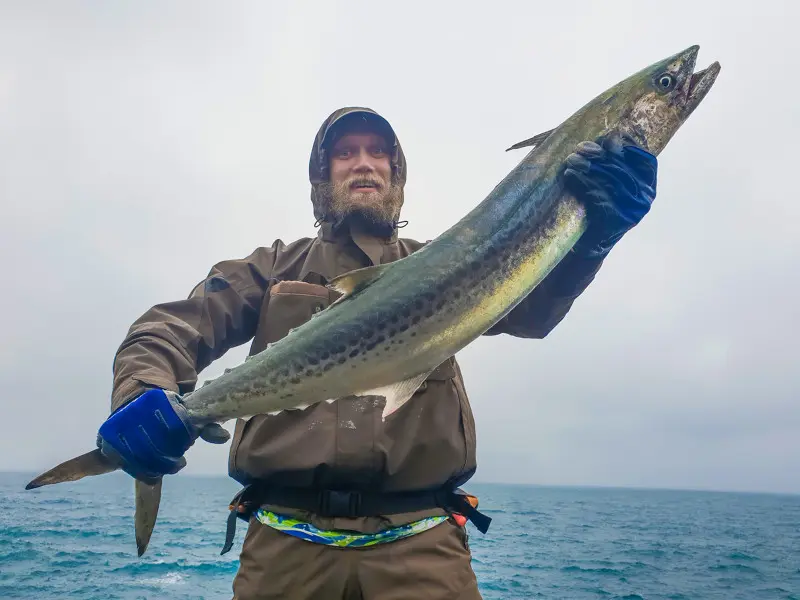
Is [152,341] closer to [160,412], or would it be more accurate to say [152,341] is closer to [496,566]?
[160,412]

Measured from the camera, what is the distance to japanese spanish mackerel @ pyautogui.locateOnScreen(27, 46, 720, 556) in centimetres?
285

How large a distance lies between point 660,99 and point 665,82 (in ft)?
0.35

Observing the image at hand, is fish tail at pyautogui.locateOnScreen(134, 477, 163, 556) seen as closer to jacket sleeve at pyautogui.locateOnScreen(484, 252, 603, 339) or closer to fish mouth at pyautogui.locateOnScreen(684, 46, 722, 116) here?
jacket sleeve at pyautogui.locateOnScreen(484, 252, 603, 339)

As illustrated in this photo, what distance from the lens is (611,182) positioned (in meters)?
3.28

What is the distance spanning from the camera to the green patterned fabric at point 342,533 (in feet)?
10.1

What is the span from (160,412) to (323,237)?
1965mm

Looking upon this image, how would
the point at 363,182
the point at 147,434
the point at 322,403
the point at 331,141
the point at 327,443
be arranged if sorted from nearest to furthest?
the point at 147,434 → the point at 327,443 → the point at 322,403 → the point at 363,182 → the point at 331,141

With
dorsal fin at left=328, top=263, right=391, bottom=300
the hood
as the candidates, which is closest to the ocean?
the hood

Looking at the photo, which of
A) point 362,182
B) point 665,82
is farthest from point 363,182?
point 665,82

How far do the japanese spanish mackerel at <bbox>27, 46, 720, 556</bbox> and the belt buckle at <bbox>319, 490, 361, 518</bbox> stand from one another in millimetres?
644

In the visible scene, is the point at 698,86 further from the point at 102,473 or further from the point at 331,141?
the point at 102,473

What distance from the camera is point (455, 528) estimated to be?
343cm

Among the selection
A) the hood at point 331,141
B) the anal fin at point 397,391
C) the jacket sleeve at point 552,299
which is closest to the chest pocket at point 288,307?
the hood at point 331,141

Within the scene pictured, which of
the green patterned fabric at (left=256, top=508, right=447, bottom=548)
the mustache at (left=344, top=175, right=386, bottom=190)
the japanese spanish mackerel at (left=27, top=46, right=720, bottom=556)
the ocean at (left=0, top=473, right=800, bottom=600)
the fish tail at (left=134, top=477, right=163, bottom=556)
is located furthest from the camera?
the ocean at (left=0, top=473, right=800, bottom=600)
